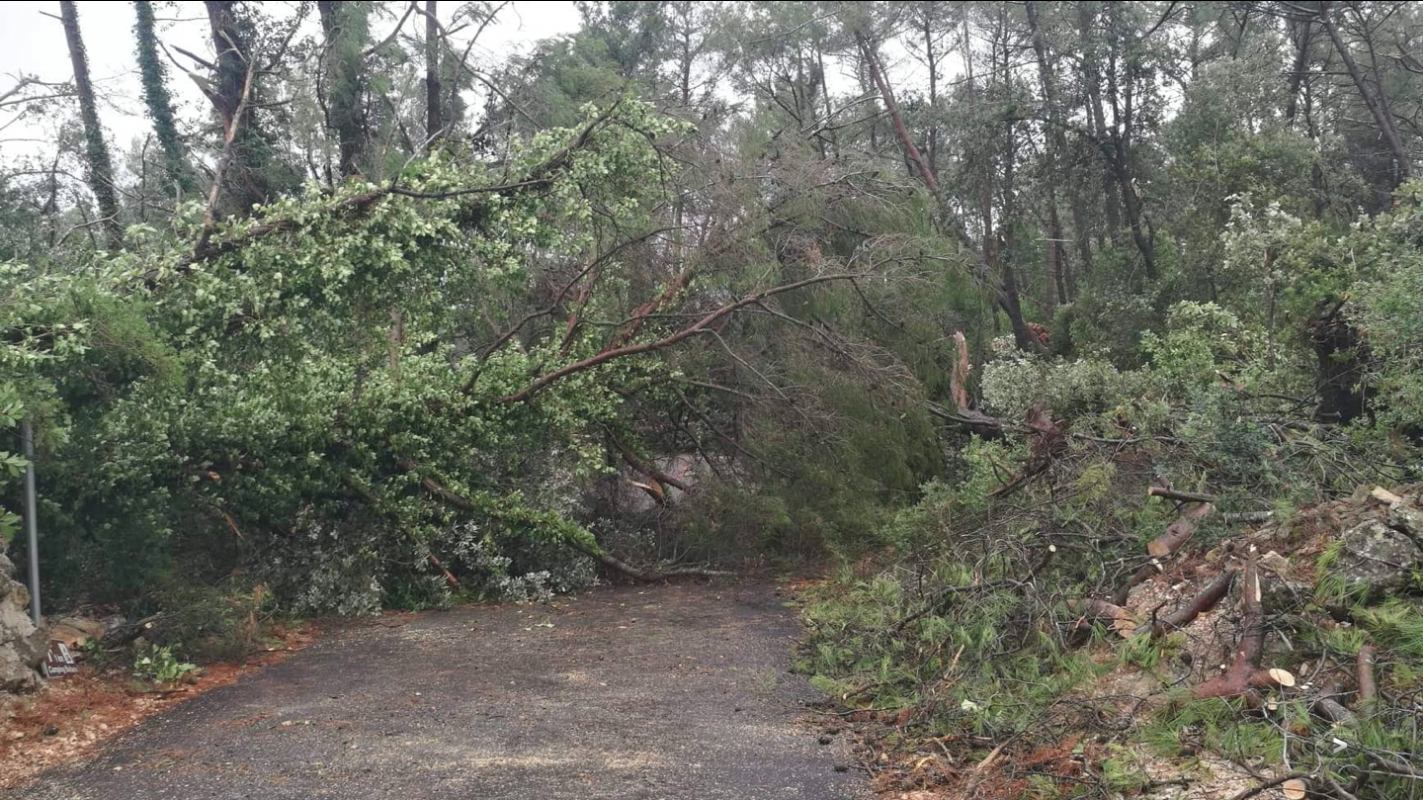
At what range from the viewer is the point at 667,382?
12.2m

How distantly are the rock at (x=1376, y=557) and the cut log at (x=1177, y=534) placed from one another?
1534 mm

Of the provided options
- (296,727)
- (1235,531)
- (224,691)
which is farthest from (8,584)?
(1235,531)

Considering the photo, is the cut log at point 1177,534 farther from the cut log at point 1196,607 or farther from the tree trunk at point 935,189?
the tree trunk at point 935,189

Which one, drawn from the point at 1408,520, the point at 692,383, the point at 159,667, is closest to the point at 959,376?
the point at 692,383

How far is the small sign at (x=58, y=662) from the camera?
6.89m

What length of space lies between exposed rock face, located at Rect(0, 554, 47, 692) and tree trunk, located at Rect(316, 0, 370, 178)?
10330 mm

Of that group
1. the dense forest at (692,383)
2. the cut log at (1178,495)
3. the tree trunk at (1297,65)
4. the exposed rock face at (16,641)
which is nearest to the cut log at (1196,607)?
the dense forest at (692,383)

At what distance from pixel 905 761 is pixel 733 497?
21.9 feet

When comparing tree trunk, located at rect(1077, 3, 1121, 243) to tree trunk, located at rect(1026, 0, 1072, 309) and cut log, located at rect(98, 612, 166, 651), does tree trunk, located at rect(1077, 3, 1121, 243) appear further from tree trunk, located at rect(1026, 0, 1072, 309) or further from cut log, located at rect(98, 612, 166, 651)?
cut log, located at rect(98, 612, 166, 651)

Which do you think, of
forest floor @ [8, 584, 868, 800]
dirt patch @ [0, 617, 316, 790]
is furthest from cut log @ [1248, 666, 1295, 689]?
dirt patch @ [0, 617, 316, 790]

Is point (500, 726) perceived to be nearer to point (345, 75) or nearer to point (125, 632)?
point (125, 632)

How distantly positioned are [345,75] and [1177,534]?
49.7ft

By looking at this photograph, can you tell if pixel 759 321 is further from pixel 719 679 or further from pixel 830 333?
pixel 719 679

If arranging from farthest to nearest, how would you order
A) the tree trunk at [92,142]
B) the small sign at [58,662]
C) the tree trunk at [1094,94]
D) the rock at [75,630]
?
the tree trunk at [1094,94] < the tree trunk at [92,142] < the rock at [75,630] < the small sign at [58,662]
